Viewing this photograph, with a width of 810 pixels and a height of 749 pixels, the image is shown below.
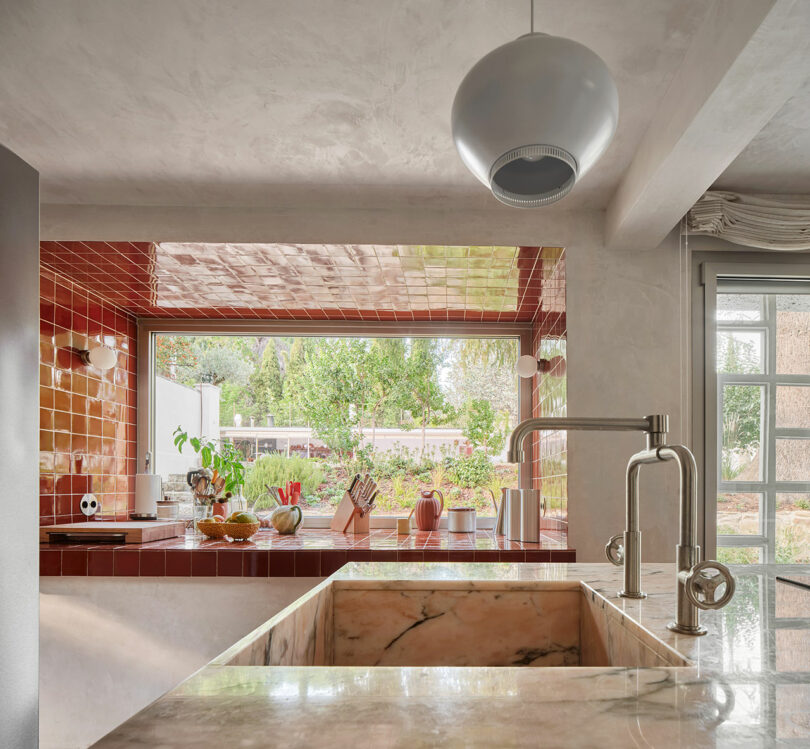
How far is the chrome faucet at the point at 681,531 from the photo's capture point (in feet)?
3.24

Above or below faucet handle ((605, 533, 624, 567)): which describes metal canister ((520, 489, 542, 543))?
below

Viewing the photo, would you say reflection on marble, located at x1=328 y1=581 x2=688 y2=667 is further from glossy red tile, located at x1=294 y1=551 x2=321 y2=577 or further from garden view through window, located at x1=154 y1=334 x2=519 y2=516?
garden view through window, located at x1=154 y1=334 x2=519 y2=516

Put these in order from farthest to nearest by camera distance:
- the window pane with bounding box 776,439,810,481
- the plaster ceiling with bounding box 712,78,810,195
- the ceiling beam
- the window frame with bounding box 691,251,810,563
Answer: the window pane with bounding box 776,439,810,481, the window frame with bounding box 691,251,810,563, the plaster ceiling with bounding box 712,78,810,195, the ceiling beam

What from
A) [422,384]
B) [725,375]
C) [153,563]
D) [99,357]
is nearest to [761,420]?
[725,375]

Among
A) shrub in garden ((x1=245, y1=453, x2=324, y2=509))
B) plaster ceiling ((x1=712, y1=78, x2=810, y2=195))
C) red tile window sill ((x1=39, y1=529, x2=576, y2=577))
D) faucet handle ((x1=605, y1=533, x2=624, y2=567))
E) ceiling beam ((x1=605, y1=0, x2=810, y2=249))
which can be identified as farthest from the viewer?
shrub in garden ((x1=245, y1=453, x2=324, y2=509))

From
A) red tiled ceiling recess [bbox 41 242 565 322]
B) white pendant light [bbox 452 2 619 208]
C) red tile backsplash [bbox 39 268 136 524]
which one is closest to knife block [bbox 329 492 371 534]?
red tiled ceiling recess [bbox 41 242 565 322]

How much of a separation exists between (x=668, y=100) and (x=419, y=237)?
3.73ft

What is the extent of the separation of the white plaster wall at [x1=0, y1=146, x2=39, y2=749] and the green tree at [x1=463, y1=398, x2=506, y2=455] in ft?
8.26

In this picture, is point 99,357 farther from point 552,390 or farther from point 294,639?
point 294,639

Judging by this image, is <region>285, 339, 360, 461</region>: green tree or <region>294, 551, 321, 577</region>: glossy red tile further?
<region>285, 339, 360, 461</region>: green tree

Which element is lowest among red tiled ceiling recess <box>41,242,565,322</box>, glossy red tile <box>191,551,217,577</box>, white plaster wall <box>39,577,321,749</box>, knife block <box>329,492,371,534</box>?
white plaster wall <box>39,577,321,749</box>

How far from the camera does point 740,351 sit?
3041 millimetres

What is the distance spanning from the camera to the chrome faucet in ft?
3.24

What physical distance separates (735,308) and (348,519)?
80.6 inches
